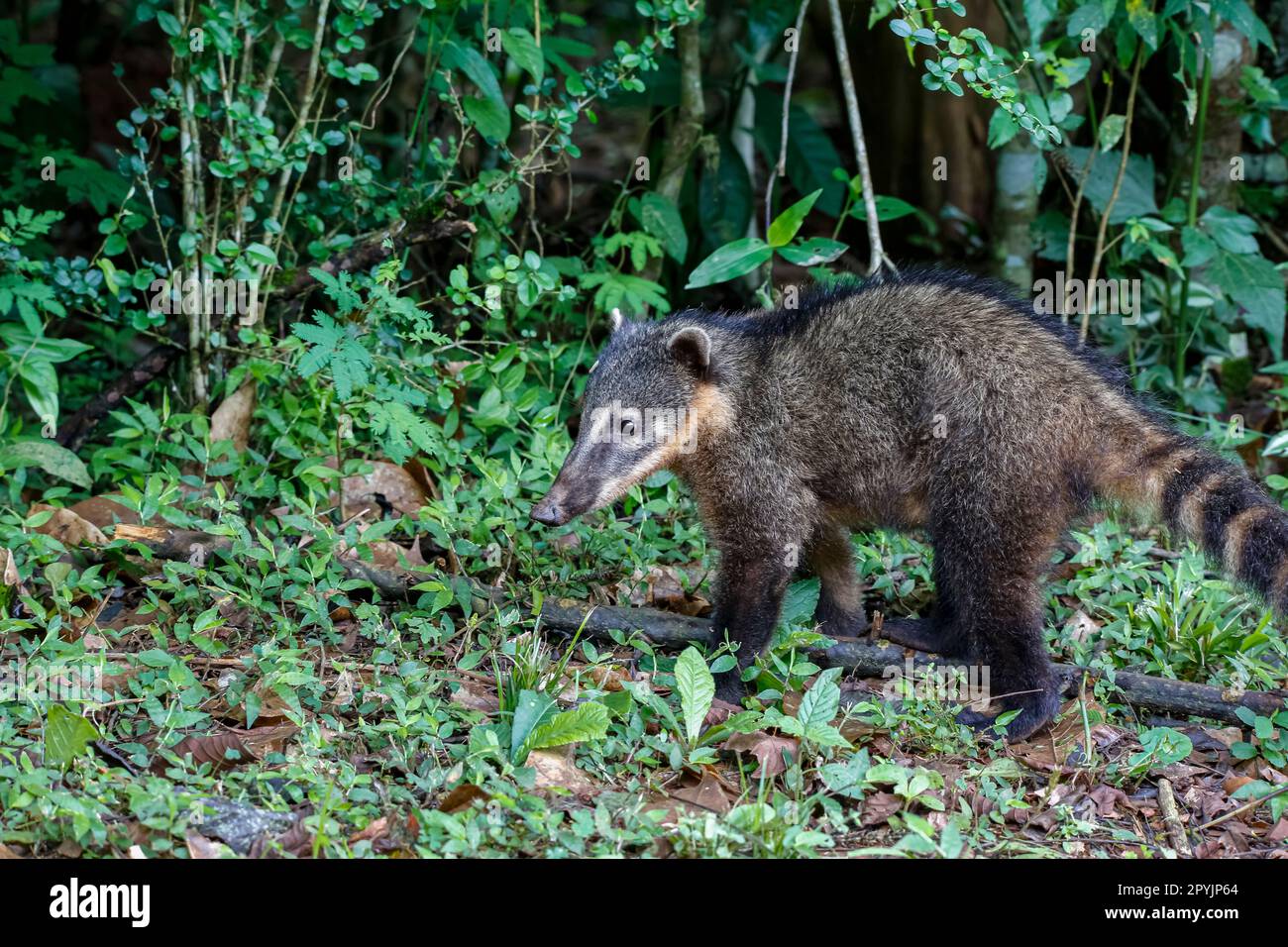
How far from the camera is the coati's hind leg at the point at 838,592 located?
5789 mm

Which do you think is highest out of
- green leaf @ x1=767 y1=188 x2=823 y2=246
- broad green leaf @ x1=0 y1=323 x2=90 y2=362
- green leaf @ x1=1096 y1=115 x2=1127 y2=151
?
green leaf @ x1=1096 y1=115 x2=1127 y2=151

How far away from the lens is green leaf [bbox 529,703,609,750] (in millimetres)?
4215

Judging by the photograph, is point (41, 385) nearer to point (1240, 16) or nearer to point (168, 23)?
point (168, 23)

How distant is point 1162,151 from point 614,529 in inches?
181

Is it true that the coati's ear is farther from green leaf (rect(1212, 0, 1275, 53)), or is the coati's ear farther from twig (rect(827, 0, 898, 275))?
green leaf (rect(1212, 0, 1275, 53))

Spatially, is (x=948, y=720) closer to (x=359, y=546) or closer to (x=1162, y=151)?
(x=359, y=546)

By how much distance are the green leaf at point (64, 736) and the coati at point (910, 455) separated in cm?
186

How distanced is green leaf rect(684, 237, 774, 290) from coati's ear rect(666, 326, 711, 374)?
72 centimetres

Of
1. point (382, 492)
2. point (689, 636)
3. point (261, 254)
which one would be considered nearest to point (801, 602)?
point (689, 636)

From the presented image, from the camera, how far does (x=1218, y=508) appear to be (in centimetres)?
471

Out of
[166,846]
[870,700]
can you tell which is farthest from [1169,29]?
[166,846]

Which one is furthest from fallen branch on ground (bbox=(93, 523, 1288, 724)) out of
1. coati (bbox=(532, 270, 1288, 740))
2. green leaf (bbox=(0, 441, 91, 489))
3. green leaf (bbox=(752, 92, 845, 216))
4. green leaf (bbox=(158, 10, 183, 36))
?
green leaf (bbox=(752, 92, 845, 216))
